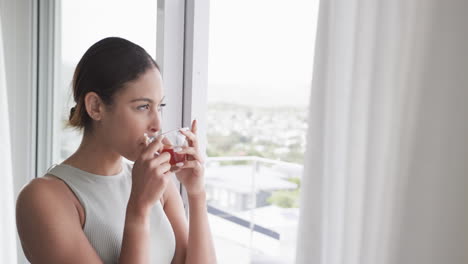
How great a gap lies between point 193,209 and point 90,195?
0.32 m

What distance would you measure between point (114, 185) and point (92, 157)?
109 millimetres

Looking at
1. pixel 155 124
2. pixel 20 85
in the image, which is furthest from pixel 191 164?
pixel 20 85

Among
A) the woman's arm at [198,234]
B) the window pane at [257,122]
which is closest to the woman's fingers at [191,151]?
the woman's arm at [198,234]

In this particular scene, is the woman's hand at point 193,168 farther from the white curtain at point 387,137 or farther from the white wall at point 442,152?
the white wall at point 442,152

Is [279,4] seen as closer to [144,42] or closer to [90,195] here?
[144,42]

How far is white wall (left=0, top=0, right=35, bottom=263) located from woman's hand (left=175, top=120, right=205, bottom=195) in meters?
1.97

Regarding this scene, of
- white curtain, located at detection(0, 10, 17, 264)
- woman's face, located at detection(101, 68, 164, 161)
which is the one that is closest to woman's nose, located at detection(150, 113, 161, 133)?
woman's face, located at detection(101, 68, 164, 161)

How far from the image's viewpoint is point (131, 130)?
128cm

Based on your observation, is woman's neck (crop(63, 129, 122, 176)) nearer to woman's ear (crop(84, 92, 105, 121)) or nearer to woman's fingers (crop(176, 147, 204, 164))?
woman's ear (crop(84, 92, 105, 121))

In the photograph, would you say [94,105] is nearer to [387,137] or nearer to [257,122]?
[387,137]

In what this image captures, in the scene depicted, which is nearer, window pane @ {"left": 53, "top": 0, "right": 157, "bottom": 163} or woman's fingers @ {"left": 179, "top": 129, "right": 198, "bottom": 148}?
woman's fingers @ {"left": 179, "top": 129, "right": 198, "bottom": 148}

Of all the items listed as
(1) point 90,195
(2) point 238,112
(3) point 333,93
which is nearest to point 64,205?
(1) point 90,195

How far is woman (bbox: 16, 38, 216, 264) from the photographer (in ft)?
3.82

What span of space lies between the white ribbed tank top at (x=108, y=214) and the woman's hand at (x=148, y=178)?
0.14m
